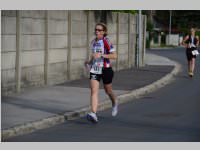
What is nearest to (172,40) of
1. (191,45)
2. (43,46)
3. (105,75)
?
(191,45)

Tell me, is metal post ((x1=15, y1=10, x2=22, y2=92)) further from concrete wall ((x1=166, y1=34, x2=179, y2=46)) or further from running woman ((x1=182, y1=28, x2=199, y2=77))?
concrete wall ((x1=166, y1=34, x2=179, y2=46))

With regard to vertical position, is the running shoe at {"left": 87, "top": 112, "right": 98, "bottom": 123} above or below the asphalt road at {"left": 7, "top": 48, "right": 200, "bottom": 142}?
above

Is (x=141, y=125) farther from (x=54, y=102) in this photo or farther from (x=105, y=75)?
(x=54, y=102)

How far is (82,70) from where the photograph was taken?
649 inches

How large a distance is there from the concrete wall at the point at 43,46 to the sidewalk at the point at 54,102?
32 cm

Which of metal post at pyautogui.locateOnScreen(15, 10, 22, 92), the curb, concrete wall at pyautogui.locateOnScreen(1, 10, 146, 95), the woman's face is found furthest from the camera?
metal post at pyautogui.locateOnScreen(15, 10, 22, 92)

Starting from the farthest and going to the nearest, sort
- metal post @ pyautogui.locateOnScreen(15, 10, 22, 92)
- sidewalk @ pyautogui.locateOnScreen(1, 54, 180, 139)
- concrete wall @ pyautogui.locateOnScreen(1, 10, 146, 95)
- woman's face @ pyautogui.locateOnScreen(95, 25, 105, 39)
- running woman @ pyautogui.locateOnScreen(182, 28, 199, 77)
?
running woman @ pyautogui.locateOnScreen(182, 28, 199, 77) → metal post @ pyautogui.locateOnScreen(15, 10, 22, 92) → concrete wall @ pyautogui.locateOnScreen(1, 10, 146, 95) → woman's face @ pyautogui.locateOnScreen(95, 25, 105, 39) → sidewalk @ pyautogui.locateOnScreen(1, 54, 180, 139)

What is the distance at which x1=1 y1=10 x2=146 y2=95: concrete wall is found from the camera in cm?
1209

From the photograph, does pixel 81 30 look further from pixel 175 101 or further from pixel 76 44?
pixel 175 101

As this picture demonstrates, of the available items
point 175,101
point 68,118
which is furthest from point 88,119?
point 175,101

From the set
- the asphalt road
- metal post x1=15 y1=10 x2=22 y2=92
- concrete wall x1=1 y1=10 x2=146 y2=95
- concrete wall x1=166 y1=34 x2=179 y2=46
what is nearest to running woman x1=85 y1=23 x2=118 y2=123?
the asphalt road

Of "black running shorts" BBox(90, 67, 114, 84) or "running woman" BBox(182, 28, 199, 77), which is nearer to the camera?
"black running shorts" BBox(90, 67, 114, 84)

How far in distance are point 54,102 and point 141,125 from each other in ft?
8.57

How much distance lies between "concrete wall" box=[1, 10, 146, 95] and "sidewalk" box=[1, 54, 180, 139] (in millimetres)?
318
